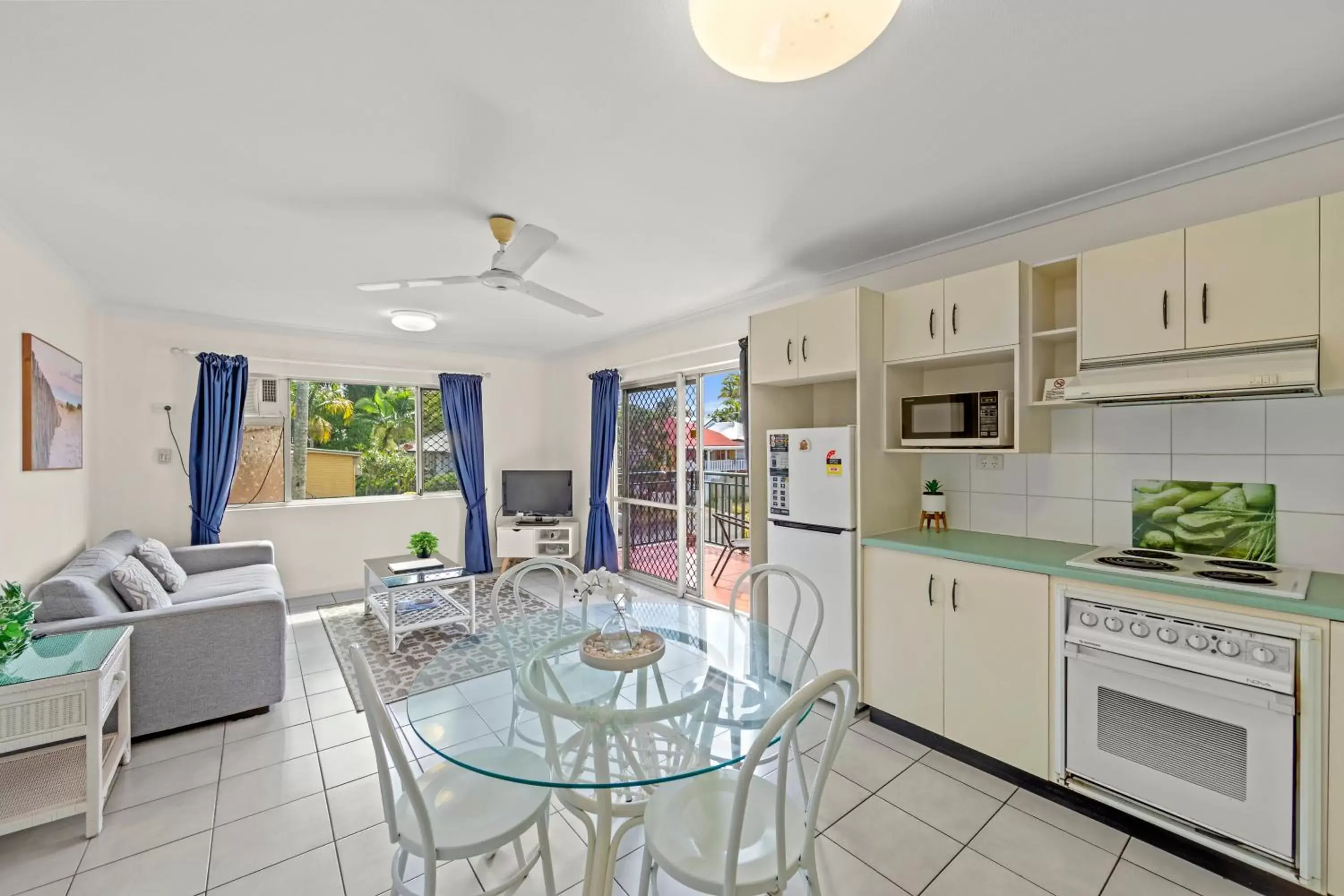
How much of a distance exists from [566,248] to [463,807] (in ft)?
8.19

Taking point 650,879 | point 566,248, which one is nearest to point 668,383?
point 566,248

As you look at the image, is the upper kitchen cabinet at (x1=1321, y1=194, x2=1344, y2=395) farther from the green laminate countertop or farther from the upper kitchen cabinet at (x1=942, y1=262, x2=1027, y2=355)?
the upper kitchen cabinet at (x1=942, y1=262, x2=1027, y2=355)

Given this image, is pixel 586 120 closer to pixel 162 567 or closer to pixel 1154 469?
pixel 1154 469

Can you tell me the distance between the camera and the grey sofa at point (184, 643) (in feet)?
7.86

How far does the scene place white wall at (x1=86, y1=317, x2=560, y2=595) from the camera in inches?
164

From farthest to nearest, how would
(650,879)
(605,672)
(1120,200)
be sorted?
1. (1120,200)
2. (605,672)
3. (650,879)

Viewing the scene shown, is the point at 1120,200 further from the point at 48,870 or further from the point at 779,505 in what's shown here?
the point at 48,870

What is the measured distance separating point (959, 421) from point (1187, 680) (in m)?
1.20

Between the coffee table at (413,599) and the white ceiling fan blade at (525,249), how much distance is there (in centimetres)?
226

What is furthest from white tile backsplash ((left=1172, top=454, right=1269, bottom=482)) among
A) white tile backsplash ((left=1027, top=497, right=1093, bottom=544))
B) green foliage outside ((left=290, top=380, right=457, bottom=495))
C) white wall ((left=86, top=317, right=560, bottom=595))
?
Result: green foliage outside ((left=290, top=380, right=457, bottom=495))

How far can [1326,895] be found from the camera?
1570 mm

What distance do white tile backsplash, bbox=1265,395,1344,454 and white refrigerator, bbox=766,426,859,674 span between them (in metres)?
1.47

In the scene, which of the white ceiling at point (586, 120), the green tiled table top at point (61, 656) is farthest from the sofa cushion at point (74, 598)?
the white ceiling at point (586, 120)

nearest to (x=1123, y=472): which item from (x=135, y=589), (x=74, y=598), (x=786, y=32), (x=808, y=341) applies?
(x=808, y=341)
